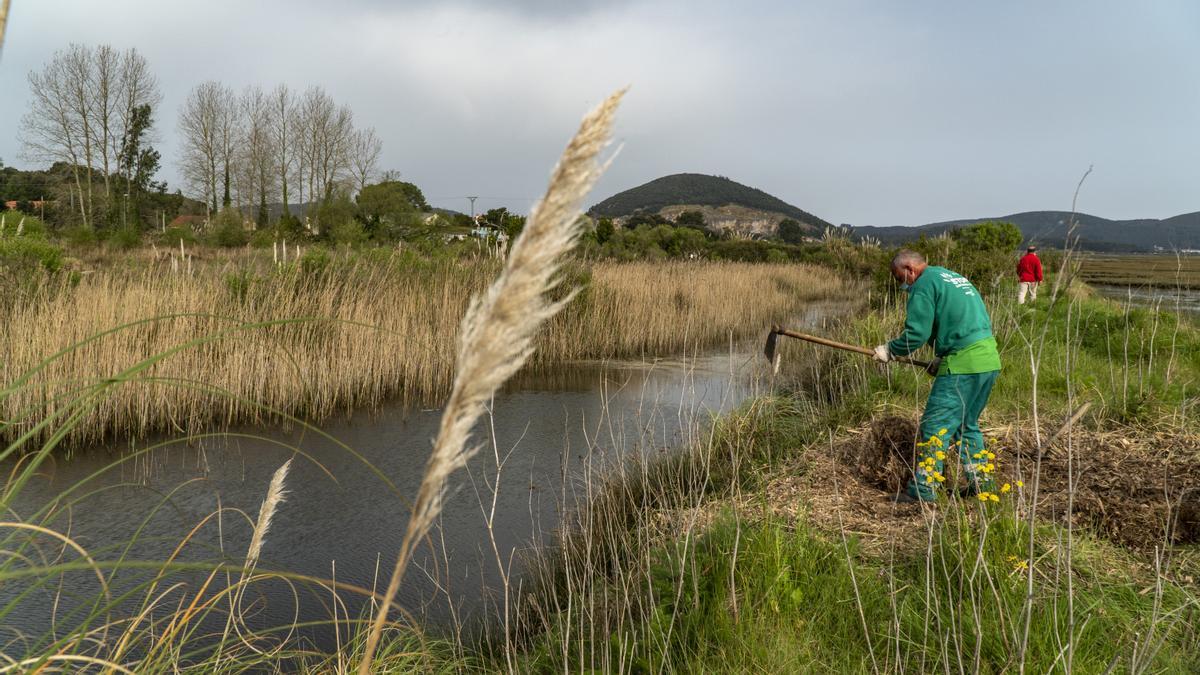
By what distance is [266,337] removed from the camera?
24.8 ft

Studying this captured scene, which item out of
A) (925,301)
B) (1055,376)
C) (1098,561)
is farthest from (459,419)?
(1055,376)

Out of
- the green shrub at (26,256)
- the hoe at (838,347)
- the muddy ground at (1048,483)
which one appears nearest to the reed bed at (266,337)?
the green shrub at (26,256)

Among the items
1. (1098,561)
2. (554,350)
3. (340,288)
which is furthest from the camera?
(554,350)

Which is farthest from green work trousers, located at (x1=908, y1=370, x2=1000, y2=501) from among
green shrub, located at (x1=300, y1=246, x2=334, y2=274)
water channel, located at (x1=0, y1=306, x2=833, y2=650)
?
green shrub, located at (x1=300, y1=246, x2=334, y2=274)

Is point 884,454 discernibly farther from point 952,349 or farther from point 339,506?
point 339,506

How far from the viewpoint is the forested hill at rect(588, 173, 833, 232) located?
4122 inches

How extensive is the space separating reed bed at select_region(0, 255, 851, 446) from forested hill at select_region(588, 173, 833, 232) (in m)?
89.9

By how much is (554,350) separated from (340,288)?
338 cm

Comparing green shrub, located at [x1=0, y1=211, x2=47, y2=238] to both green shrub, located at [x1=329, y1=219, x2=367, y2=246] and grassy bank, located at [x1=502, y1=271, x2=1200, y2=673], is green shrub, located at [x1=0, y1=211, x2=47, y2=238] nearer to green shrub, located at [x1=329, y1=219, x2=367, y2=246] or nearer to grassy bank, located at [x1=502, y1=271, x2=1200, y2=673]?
green shrub, located at [x1=329, y1=219, x2=367, y2=246]

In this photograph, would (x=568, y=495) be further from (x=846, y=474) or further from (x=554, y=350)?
(x=554, y=350)

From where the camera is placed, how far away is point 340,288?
9039 millimetres

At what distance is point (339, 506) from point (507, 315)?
527cm

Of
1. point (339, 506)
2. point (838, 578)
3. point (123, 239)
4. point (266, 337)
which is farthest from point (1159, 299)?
point (123, 239)

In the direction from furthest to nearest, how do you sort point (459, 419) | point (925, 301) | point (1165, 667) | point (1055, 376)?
1. point (1055, 376)
2. point (925, 301)
3. point (1165, 667)
4. point (459, 419)
